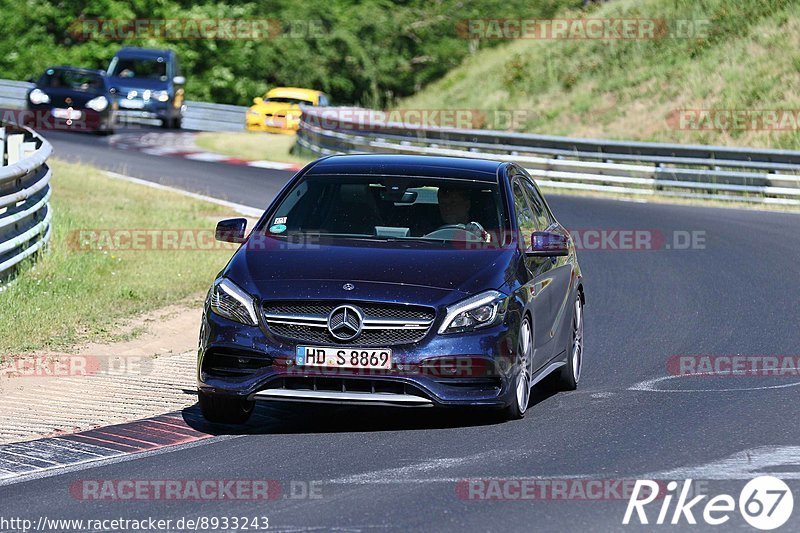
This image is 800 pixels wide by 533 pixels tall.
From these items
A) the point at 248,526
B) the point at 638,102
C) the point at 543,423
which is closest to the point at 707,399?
the point at 543,423

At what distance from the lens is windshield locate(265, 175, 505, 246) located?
9172mm

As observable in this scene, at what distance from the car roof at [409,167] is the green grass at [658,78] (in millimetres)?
22981

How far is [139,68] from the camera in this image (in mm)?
39531

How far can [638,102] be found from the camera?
37.7m

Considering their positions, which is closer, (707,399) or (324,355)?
(324,355)

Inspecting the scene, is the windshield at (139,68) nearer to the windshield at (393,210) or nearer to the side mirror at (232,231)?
the windshield at (393,210)

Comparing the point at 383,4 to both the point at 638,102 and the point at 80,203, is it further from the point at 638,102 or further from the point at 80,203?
the point at 80,203

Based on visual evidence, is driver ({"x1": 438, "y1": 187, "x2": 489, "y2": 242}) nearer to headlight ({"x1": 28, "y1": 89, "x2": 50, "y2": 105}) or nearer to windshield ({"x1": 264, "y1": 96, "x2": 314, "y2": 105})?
headlight ({"x1": 28, "y1": 89, "x2": 50, "y2": 105})

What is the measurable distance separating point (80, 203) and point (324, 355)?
13.2 meters

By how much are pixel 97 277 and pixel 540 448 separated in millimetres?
7720
